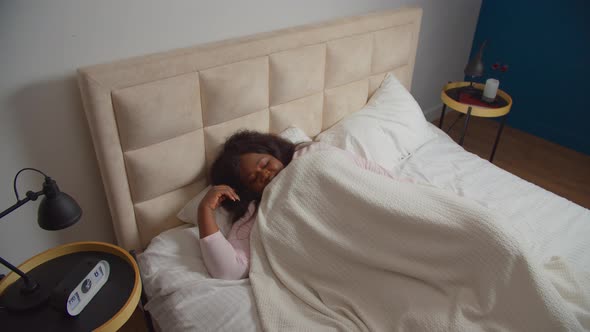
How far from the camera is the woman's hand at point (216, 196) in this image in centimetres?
129

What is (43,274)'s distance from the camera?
108 cm

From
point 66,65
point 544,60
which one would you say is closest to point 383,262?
point 66,65

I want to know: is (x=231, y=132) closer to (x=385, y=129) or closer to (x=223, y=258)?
(x=223, y=258)

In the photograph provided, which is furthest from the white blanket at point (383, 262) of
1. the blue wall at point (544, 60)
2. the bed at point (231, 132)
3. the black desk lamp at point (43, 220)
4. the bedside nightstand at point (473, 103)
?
the blue wall at point (544, 60)

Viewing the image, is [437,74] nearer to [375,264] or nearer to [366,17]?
[366,17]

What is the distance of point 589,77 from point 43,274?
A: 3.05 meters

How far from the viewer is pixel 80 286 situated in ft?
3.22

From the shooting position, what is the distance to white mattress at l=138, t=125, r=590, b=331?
1114mm

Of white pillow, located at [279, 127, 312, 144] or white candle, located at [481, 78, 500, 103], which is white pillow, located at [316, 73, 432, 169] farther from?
white candle, located at [481, 78, 500, 103]

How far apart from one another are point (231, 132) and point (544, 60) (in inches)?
91.6

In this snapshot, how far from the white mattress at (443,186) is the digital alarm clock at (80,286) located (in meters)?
0.21

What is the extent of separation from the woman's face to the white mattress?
0.82 feet

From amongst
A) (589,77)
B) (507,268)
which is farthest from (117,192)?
(589,77)

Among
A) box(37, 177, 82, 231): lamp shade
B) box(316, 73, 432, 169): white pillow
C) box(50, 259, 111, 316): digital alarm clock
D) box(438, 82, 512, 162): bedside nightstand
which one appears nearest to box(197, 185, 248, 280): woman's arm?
box(50, 259, 111, 316): digital alarm clock
